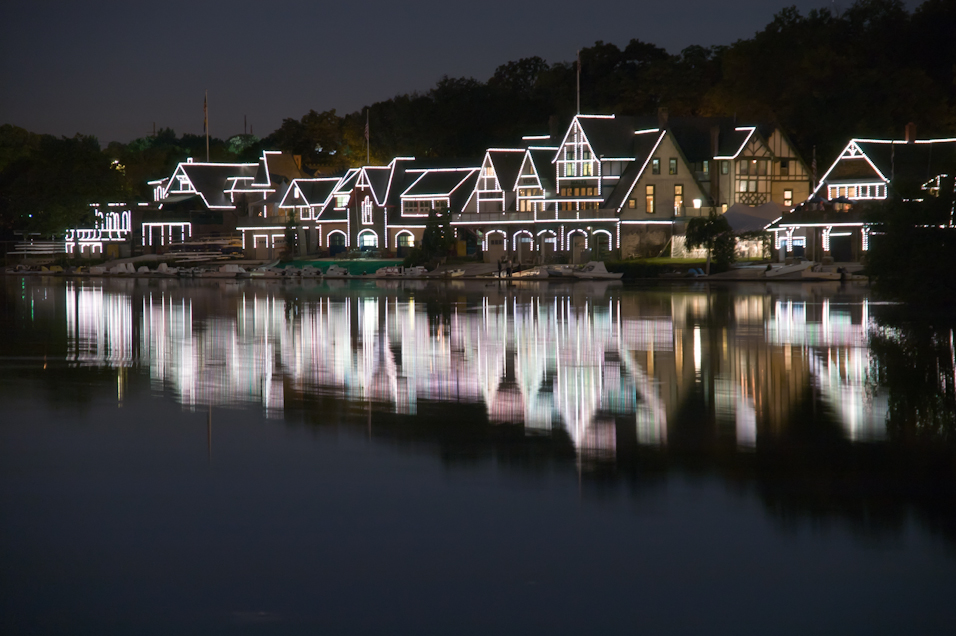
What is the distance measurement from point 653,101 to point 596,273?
43.9 metres

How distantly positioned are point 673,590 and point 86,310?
39193 mm

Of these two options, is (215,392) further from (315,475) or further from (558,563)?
(558,563)

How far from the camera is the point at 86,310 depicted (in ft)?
141

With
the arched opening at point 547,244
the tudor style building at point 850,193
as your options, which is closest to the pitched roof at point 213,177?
the arched opening at point 547,244

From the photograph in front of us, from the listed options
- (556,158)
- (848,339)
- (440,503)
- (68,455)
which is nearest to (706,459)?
(440,503)

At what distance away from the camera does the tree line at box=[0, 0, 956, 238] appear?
3501 inches

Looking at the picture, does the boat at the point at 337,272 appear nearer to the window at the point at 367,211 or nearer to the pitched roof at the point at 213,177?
the window at the point at 367,211

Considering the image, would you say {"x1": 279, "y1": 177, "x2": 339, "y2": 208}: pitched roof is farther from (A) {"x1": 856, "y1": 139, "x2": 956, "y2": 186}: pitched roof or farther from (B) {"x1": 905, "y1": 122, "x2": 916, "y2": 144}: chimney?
(B) {"x1": 905, "y1": 122, "x2": 916, "y2": 144}: chimney

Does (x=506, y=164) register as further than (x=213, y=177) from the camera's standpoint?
No

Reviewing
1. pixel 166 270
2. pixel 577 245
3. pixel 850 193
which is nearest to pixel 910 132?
pixel 850 193

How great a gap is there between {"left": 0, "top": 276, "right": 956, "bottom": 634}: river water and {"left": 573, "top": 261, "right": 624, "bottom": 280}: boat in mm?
47713

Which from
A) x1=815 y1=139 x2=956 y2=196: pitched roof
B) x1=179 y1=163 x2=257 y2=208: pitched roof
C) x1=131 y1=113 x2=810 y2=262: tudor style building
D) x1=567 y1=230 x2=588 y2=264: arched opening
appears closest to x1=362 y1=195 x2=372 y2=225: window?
x1=131 y1=113 x2=810 y2=262: tudor style building

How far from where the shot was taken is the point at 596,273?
7281 centimetres

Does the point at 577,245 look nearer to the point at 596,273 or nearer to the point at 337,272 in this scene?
the point at 596,273
